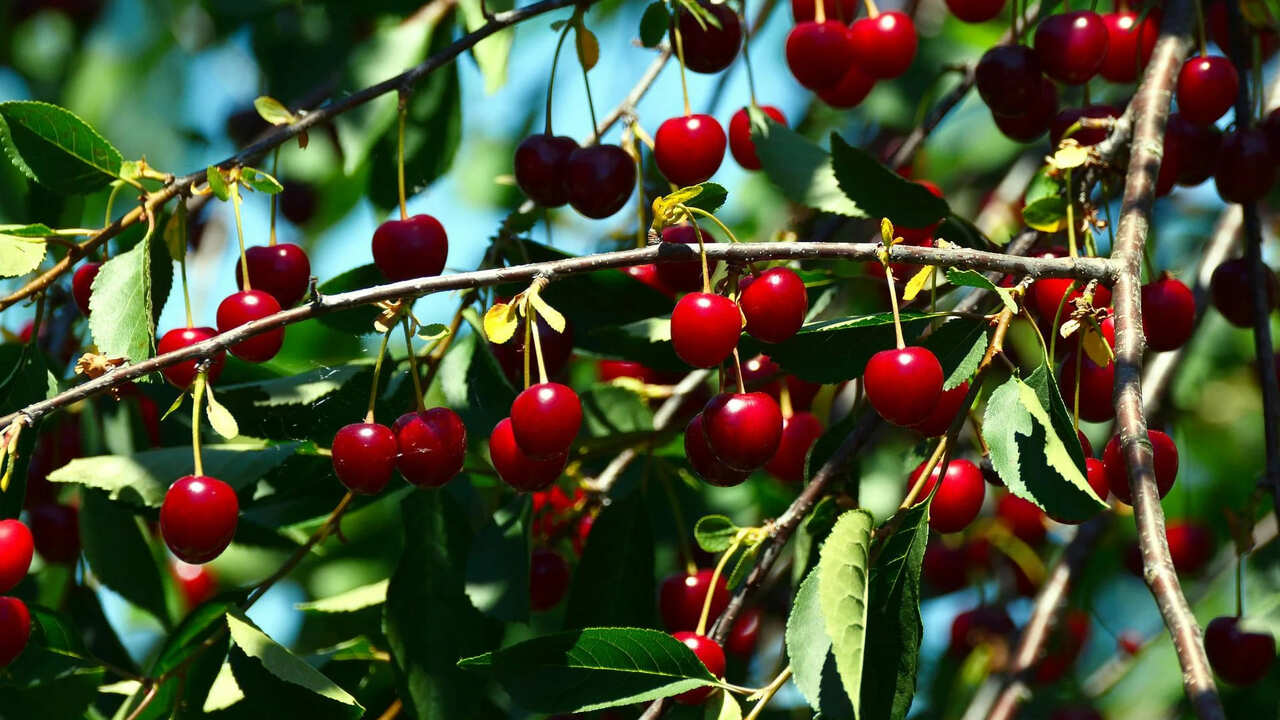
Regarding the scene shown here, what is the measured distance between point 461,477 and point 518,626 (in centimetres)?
29

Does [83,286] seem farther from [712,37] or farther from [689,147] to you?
[712,37]

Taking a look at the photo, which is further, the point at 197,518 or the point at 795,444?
the point at 795,444

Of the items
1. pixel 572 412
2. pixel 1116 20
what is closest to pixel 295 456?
pixel 572 412

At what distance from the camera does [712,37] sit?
2.05m

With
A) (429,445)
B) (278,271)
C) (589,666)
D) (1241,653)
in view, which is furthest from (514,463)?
(1241,653)

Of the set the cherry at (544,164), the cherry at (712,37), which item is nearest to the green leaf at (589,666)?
the cherry at (544,164)

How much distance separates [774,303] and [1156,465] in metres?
0.51

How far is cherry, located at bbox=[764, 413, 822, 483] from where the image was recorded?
7.29 ft

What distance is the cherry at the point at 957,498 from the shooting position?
5.41ft

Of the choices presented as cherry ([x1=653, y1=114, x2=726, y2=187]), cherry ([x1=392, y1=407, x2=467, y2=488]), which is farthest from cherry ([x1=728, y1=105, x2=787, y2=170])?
cherry ([x1=392, y1=407, x2=467, y2=488])

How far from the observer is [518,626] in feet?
7.39

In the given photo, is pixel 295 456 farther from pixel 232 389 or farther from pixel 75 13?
pixel 75 13

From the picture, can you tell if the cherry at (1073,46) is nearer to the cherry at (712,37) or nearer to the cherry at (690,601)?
the cherry at (712,37)

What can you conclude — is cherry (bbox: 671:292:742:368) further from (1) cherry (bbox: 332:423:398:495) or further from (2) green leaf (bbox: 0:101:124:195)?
(2) green leaf (bbox: 0:101:124:195)
